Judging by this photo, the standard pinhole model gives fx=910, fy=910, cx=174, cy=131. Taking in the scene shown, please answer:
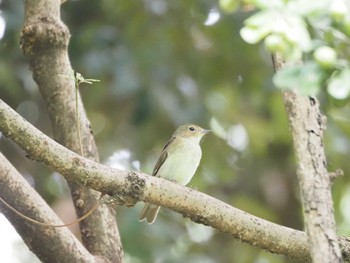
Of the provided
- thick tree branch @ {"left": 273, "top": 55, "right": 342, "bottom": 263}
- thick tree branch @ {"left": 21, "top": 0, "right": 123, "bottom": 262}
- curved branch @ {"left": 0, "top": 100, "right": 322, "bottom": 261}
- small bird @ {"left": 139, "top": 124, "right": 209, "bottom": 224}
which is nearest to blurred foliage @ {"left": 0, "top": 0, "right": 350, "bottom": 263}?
small bird @ {"left": 139, "top": 124, "right": 209, "bottom": 224}

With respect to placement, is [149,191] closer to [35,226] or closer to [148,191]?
[148,191]

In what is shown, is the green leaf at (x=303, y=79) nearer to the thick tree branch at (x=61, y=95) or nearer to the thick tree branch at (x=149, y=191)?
the thick tree branch at (x=149, y=191)

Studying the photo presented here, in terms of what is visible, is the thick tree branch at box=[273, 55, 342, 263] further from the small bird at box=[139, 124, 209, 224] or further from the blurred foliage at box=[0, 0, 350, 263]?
the blurred foliage at box=[0, 0, 350, 263]

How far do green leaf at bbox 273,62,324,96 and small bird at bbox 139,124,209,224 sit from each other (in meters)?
3.46

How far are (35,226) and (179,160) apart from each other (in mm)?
2165

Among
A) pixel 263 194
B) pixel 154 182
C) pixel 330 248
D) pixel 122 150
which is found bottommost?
pixel 330 248

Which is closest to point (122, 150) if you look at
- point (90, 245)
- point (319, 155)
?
point (90, 245)

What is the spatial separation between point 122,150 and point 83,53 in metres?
1.02

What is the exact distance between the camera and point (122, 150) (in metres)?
6.57

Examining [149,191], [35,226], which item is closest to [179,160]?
[35,226]

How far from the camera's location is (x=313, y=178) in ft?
7.60

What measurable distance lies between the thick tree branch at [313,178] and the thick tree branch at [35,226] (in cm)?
113

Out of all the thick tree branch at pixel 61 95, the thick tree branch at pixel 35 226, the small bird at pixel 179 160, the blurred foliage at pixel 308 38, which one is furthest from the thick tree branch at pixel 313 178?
the small bird at pixel 179 160

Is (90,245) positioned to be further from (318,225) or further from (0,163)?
(318,225)
